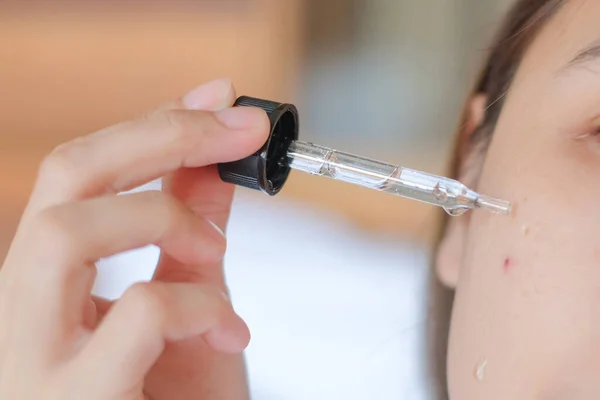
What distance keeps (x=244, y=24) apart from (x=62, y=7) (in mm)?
339

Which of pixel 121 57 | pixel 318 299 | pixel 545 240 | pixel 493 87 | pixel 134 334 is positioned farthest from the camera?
pixel 121 57

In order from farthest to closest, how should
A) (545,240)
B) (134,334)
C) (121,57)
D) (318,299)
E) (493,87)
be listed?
(121,57), (318,299), (493,87), (545,240), (134,334)

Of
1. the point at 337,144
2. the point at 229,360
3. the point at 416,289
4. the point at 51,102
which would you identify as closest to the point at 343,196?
the point at 337,144

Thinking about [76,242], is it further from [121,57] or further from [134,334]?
[121,57]

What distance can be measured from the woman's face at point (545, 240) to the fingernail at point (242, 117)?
0.95 feet

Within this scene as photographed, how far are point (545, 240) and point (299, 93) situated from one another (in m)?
0.63

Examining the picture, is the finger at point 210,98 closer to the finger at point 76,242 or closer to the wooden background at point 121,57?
the finger at point 76,242

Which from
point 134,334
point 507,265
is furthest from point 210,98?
point 507,265

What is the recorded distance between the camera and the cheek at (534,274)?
0.61 metres

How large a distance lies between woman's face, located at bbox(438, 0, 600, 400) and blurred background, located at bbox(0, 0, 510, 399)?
35 cm

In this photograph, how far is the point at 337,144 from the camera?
1151 millimetres

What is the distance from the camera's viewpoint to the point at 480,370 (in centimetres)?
71

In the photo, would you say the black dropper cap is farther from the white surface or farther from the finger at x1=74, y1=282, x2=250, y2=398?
the white surface

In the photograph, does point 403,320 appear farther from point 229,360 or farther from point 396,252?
point 229,360
